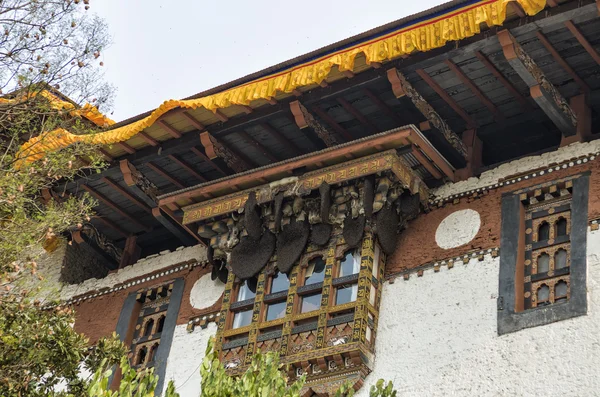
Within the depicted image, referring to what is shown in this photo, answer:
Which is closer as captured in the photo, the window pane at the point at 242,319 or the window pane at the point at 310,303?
the window pane at the point at 310,303

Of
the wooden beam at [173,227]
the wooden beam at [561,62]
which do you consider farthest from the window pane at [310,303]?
the wooden beam at [561,62]

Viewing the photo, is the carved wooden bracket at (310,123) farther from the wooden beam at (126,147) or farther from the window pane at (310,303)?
the wooden beam at (126,147)

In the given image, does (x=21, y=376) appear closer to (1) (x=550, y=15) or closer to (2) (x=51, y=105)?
(2) (x=51, y=105)

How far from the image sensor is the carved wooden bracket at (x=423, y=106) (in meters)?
10.2

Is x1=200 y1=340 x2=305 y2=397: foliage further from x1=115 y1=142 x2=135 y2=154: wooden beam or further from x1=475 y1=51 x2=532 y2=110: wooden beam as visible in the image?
x1=115 y1=142 x2=135 y2=154: wooden beam

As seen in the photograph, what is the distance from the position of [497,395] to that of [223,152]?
379cm

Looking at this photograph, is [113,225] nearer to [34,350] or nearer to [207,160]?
[207,160]

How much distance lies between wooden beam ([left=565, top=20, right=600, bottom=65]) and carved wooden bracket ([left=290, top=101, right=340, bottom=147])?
2.48 metres

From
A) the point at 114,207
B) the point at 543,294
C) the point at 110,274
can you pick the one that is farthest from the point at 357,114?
the point at 110,274

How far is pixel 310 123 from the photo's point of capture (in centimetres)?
1095

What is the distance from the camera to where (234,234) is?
36.9 feet

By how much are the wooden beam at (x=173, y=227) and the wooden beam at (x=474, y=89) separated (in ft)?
11.0

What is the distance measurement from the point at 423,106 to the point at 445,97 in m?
0.21

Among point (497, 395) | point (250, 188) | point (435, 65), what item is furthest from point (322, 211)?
point (497, 395)
